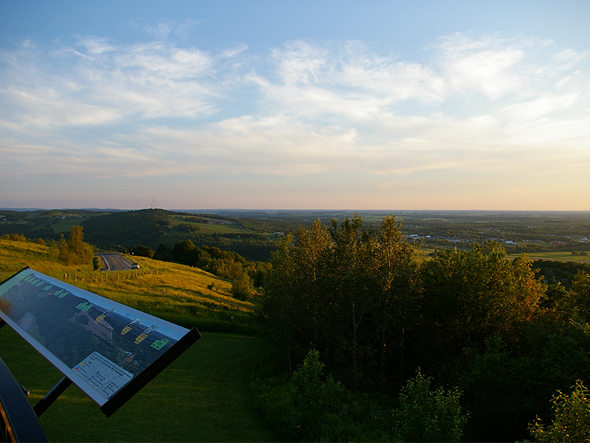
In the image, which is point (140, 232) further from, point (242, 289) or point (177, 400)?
point (177, 400)

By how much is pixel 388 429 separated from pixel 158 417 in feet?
33.6

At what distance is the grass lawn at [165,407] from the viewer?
36.2ft

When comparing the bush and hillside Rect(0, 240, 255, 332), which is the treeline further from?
hillside Rect(0, 240, 255, 332)

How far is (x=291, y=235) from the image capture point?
2567 cm

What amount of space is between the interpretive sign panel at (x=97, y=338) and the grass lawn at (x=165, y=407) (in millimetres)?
8559

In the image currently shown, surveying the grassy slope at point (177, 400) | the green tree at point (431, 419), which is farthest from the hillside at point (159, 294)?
the green tree at point (431, 419)

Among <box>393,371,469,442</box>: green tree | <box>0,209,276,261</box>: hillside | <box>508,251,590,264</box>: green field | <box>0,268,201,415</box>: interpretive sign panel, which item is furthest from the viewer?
<box>0,209,276,261</box>: hillside

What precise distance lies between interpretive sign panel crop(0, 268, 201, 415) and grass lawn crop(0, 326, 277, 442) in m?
8.56

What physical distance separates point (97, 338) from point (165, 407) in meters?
12.5

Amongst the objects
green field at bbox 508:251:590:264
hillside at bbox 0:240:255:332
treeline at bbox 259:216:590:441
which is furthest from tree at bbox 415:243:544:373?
green field at bbox 508:251:590:264

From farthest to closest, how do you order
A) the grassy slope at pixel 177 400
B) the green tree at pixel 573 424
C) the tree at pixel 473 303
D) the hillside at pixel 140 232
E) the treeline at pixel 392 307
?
the hillside at pixel 140 232, the tree at pixel 473 303, the treeline at pixel 392 307, the grassy slope at pixel 177 400, the green tree at pixel 573 424

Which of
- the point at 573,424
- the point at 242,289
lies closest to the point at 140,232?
the point at 242,289

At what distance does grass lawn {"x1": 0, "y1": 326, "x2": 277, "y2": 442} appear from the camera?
1104 centimetres

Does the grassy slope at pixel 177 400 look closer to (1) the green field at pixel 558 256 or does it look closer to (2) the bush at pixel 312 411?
(2) the bush at pixel 312 411
